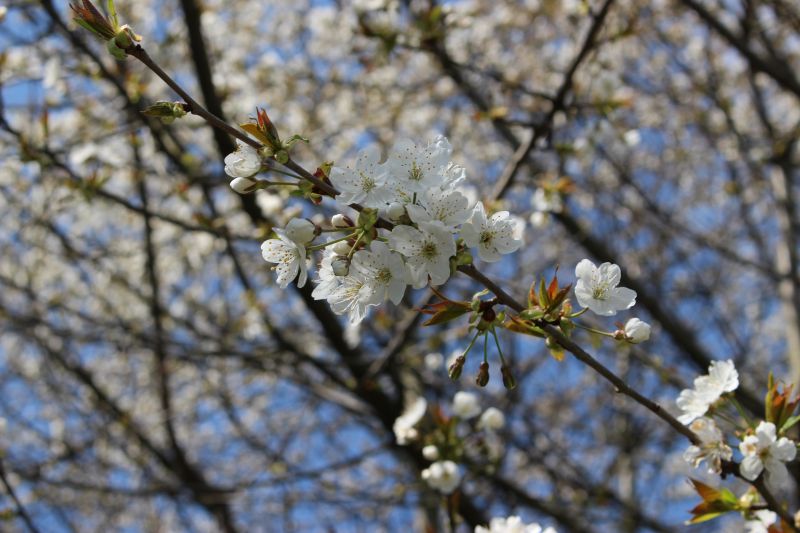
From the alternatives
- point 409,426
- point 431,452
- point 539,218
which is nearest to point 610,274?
point 431,452

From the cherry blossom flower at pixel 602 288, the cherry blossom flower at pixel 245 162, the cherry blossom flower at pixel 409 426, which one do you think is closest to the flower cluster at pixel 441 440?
the cherry blossom flower at pixel 409 426

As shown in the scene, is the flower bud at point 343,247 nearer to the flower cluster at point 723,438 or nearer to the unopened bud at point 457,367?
the unopened bud at point 457,367

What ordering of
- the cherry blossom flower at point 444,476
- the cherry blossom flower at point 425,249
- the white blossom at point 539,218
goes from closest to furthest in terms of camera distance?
1. the cherry blossom flower at point 425,249
2. the cherry blossom flower at point 444,476
3. the white blossom at point 539,218

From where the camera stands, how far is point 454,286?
17.8 feet

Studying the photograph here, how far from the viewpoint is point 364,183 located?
1.43 m

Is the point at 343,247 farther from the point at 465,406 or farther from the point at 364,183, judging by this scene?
the point at 465,406

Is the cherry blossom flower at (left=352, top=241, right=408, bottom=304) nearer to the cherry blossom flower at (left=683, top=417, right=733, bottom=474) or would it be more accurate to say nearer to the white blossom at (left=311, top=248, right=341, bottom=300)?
the white blossom at (left=311, top=248, right=341, bottom=300)

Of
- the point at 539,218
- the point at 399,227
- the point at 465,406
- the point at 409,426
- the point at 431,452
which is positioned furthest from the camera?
the point at 539,218

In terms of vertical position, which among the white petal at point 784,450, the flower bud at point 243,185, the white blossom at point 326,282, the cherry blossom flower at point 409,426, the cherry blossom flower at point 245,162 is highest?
the cherry blossom flower at point 409,426

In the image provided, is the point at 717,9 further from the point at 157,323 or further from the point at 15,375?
the point at 15,375

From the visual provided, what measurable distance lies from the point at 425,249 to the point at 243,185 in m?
0.38

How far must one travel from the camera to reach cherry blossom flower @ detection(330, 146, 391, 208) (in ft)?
4.49

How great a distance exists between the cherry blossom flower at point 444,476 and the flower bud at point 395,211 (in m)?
1.29

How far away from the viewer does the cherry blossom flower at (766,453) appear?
153 cm
